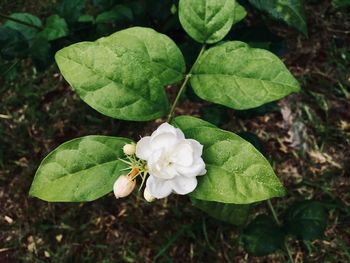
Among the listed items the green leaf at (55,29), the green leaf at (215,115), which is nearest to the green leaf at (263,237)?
the green leaf at (215,115)

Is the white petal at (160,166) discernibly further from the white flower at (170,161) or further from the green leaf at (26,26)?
the green leaf at (26,26)

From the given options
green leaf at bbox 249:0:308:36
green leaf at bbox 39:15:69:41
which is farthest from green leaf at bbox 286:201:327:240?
green leaf at bbox 39:15:69:41

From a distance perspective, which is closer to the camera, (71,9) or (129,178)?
(129,178)

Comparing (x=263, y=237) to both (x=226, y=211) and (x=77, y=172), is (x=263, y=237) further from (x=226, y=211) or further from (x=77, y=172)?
(x=77, y=172)

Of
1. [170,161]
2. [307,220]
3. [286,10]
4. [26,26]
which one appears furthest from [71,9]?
[307,220]

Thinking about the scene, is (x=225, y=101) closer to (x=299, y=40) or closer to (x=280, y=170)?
(x=280, y=170)

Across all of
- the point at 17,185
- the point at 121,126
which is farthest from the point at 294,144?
the point at 17,185
